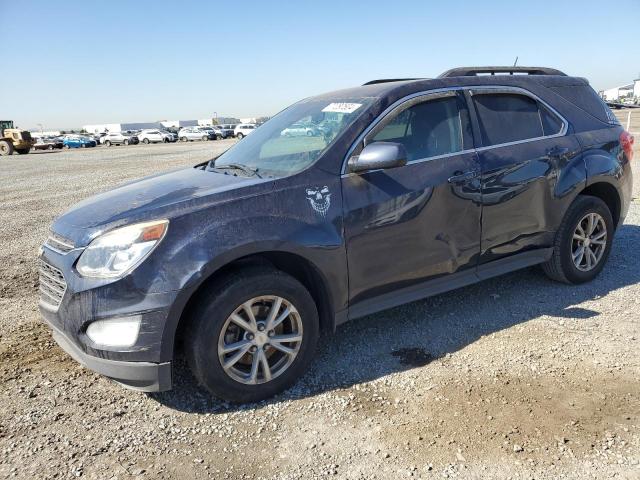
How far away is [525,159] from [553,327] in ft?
4.42

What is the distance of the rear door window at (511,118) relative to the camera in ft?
12.8

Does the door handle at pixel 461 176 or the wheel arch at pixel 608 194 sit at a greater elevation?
the door handle at pixel 461 176

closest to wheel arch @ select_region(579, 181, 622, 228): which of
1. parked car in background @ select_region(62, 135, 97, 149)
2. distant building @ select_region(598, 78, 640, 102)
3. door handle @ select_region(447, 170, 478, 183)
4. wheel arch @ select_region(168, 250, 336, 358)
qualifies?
door handle @ select_region(447, 170, 478, 183)

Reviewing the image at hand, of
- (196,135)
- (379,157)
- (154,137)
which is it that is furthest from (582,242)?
(196,135)

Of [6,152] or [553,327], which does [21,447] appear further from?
[6,152]

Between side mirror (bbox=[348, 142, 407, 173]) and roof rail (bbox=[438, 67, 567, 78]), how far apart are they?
1195mm

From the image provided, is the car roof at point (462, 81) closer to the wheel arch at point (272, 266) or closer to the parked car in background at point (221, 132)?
the wheel arch at point (272, 266)

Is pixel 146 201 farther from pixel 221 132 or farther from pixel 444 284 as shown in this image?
pixel 221 132

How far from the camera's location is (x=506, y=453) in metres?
2.53

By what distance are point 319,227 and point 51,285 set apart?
1.65m

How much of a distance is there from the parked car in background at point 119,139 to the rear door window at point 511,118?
2093 inches

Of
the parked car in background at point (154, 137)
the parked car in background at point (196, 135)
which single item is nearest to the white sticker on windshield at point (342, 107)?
the parked car in background at point (154, 137)

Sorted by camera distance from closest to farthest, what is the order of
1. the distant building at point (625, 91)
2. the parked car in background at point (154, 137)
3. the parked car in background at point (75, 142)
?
1. the parked car in background at point (75, 142)
2. the parked car in background at point (154, 137)
3. the distant building at point (625, 91)

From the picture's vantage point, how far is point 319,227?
10.1 feet
